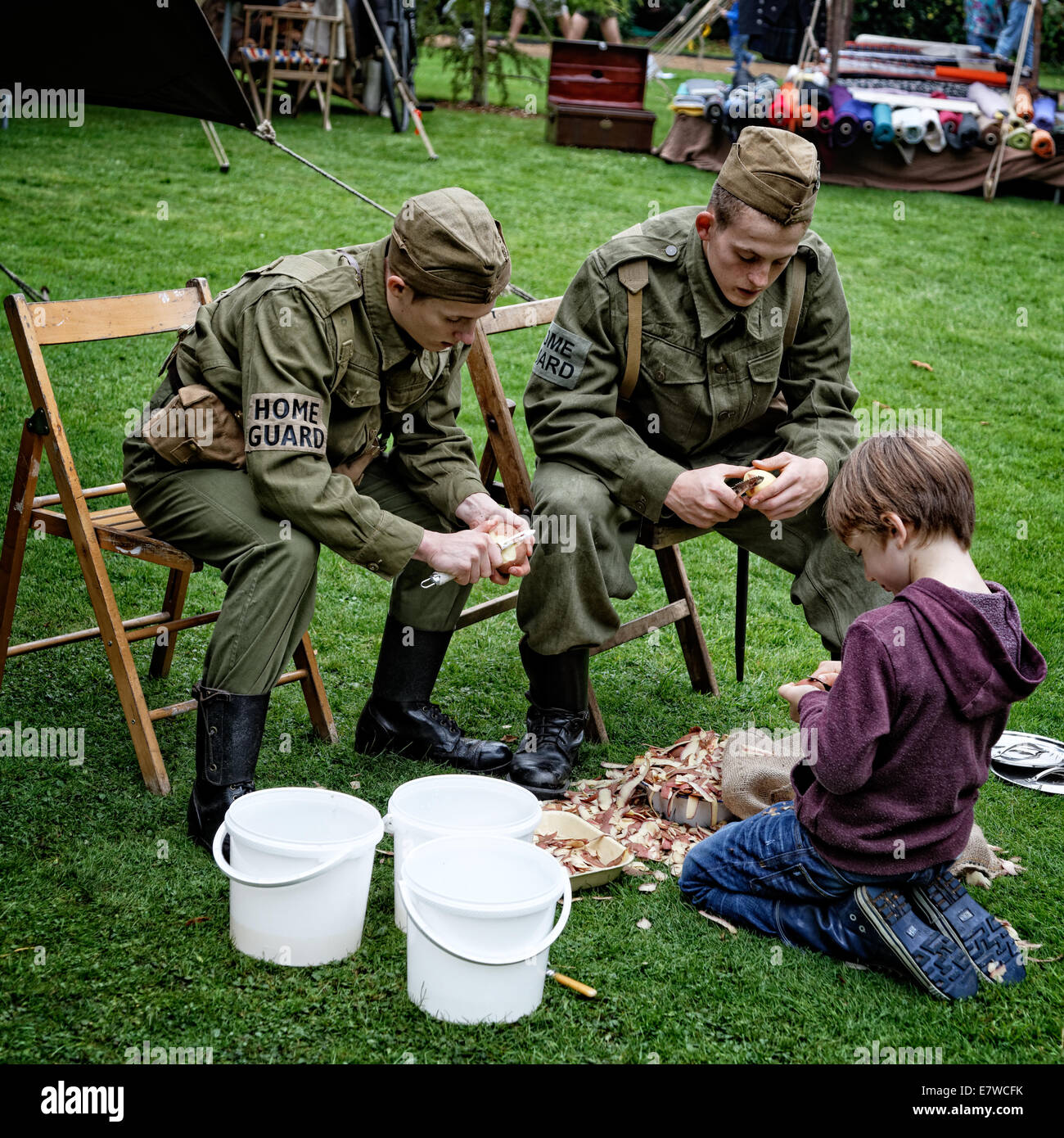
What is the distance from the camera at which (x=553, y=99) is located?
12.7m

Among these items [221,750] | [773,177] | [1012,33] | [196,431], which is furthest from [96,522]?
[1012,33]

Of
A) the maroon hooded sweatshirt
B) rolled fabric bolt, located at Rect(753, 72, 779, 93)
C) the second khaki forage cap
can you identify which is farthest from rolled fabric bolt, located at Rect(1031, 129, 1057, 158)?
the maroon hooded sweatshirt

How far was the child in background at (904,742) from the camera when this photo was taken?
→ 8.21 ft

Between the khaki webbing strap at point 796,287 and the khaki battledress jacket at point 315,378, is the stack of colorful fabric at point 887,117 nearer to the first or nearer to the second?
the khaki webbing strap at point 796,287

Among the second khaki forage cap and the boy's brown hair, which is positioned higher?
the second khaki forage cap

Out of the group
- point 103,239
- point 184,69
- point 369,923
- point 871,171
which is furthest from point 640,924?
point 871,171

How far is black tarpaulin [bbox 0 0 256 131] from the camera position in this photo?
17.3 feet

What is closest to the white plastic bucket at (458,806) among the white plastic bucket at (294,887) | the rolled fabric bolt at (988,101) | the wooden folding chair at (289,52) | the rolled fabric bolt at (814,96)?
the white plastic bucket at (294,887)

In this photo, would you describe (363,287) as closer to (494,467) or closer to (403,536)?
(403,536)

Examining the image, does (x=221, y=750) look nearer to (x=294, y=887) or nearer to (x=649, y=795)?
(x=294, y=887)

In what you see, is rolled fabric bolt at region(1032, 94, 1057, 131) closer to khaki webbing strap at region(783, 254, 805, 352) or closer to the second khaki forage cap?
khaki webbing strap at region(783, 254, 805, 352)

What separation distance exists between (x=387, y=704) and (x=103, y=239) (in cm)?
634

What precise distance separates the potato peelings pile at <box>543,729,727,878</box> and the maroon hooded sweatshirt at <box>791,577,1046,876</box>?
72 cm

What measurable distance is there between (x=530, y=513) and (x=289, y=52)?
981 cm
